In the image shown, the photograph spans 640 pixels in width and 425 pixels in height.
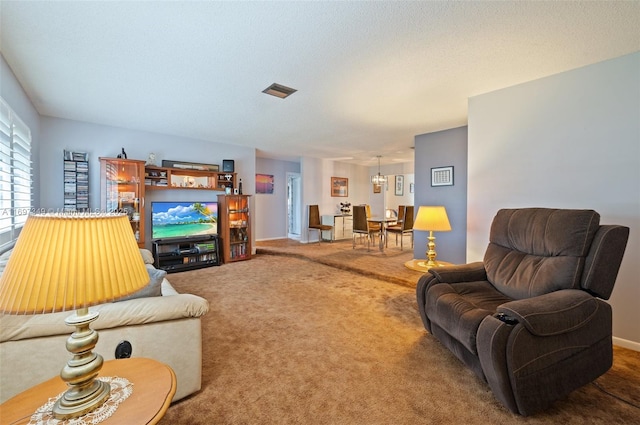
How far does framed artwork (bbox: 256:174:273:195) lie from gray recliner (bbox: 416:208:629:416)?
558 centimetres

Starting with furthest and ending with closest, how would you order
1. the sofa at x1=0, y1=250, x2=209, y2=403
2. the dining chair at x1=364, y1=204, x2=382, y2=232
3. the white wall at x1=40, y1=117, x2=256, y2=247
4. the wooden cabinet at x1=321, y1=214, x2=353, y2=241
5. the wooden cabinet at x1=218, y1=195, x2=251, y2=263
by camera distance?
the wooden cabinet at x1=321, y1=214, x2=353, y2=241
the dining chair at x1=364, y1=204, x2=382, y2=232
the wooden cabinet at x1=218, y1=195, x2=251, y2=263
the white wall at x1=40, y1=117, x2=256, y2=247
the sofa at x1=0, y1=250, x2=209, y2=403

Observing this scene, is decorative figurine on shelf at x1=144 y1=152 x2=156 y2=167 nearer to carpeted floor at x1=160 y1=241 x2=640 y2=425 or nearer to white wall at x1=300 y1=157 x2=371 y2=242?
carpeted floor at x1=160 y1=241 x2=640 y2=425

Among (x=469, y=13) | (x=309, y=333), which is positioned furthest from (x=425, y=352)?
(x=469, y=13)

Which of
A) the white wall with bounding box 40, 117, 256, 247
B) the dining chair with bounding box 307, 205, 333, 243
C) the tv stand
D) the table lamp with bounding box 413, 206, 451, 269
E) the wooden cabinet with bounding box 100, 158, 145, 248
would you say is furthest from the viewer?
the dining chair with bounding box 307, 205, 333, 243

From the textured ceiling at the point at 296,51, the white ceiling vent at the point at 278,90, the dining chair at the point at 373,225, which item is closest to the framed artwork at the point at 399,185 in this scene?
the dining chair at the point at 373,225

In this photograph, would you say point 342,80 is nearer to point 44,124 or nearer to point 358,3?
point 358,3

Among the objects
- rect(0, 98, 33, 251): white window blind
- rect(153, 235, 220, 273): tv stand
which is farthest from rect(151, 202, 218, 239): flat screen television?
rect(0, 98, 33, 251): white window blind

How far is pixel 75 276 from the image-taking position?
2.48 ft

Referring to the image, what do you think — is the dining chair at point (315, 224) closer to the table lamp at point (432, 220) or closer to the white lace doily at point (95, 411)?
the table lamp at point (432, 220)

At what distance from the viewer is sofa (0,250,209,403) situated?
4.10 ft

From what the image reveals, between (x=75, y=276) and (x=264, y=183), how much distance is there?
6.55m

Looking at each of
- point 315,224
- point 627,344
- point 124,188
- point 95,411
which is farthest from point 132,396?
point 315,224

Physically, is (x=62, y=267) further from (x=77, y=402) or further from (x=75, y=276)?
(x=77, y=402)

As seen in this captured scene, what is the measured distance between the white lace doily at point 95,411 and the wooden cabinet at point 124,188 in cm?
387
